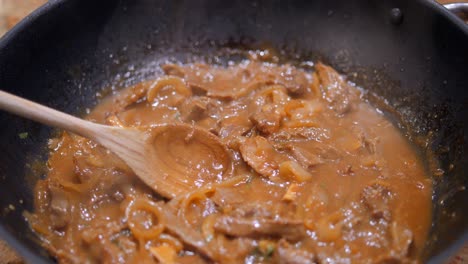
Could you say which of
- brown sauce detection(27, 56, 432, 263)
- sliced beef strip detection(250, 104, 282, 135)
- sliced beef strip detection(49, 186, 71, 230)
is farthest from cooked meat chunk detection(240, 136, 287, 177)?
sliced beef strip detection(49, 186, 71, 230)

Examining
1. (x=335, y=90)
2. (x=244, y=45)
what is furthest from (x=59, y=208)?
(x=335, y=90)

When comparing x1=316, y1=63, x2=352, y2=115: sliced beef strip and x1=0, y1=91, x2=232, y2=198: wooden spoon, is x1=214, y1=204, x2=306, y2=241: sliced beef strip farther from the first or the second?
x1=316, y1=63, x2=352, y2=115: sliced beef strip

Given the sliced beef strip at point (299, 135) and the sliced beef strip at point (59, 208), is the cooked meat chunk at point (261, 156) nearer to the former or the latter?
the sliced beef strip at point (299, 135)

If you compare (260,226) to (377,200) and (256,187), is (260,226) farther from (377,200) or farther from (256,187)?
(377,200)

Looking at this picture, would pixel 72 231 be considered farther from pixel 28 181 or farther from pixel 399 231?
pixel 399 231

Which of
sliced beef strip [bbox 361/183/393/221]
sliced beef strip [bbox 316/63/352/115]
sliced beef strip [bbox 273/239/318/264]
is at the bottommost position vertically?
sliced beef strip [bbox 273/239/318/264]

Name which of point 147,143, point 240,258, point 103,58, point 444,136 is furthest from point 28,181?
point 444,136
